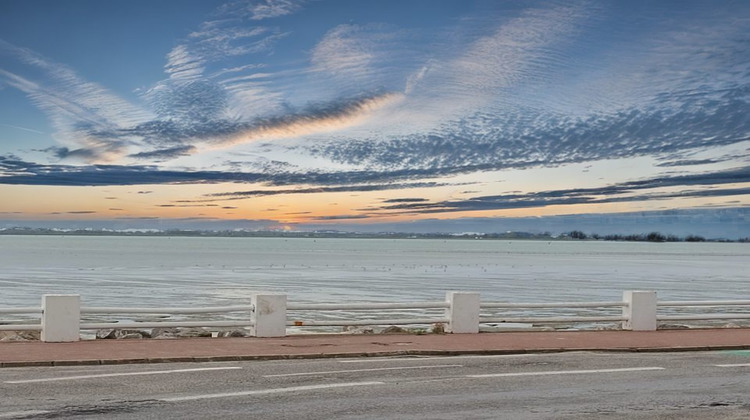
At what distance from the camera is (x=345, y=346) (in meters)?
19.3

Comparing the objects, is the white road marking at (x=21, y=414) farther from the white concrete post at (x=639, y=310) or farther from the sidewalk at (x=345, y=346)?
the white concrete post at (x=639, y=310)

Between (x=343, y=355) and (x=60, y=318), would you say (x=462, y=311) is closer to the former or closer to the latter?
(x=343, y=355)

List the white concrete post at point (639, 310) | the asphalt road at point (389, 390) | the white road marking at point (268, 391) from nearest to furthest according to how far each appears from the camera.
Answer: the asphalt road at point (389, 390)
the white road marking at point (268, 391)
the white concrete post at point (639, 310)

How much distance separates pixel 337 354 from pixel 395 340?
2.98 m

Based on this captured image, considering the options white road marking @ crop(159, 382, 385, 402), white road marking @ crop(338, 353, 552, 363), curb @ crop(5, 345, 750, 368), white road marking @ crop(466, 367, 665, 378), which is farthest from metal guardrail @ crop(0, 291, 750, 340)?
white road marking @ crop(159, 382, 385, 402)

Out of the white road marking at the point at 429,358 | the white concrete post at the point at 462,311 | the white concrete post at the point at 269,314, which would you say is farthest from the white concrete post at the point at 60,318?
the white concrete post at the point at 462,311

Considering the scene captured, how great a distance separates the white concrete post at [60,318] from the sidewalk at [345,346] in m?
0.29

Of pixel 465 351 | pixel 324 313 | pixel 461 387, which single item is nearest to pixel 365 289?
pixel 324 313

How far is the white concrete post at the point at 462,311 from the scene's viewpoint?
22.3m

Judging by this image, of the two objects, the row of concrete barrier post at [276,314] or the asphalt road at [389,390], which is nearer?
the asphalt road at [389,390]

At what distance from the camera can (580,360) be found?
1786 cm

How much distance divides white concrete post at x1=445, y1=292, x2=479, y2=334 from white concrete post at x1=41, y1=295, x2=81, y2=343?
338 inches

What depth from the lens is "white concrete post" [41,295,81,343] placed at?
741 inches

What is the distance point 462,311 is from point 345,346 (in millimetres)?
4109
